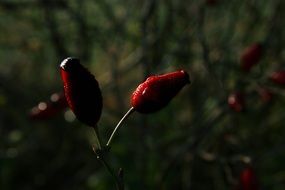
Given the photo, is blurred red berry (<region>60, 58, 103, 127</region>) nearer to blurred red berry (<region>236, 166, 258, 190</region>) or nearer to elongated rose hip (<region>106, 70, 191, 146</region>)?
elongated rose hip (<region>106, 70, 191, 146</region>)

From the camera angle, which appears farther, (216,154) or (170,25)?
(170,25)

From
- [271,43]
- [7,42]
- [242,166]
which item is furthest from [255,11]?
[7,42]

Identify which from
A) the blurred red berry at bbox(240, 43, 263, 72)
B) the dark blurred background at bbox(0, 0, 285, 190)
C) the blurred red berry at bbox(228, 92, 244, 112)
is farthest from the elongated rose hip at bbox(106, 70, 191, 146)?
the dark blurred background at bbox(0, 0, 285, 190)

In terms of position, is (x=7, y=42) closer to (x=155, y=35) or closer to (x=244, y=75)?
(x=155, y=35)

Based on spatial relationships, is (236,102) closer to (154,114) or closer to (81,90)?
(81,90)

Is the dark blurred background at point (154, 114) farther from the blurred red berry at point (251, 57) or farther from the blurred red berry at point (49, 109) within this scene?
the blurred red berry at point (49, 109)

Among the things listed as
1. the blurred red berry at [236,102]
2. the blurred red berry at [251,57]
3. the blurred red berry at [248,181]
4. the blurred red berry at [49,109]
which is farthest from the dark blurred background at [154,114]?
the blurred red berry at [248,181]
